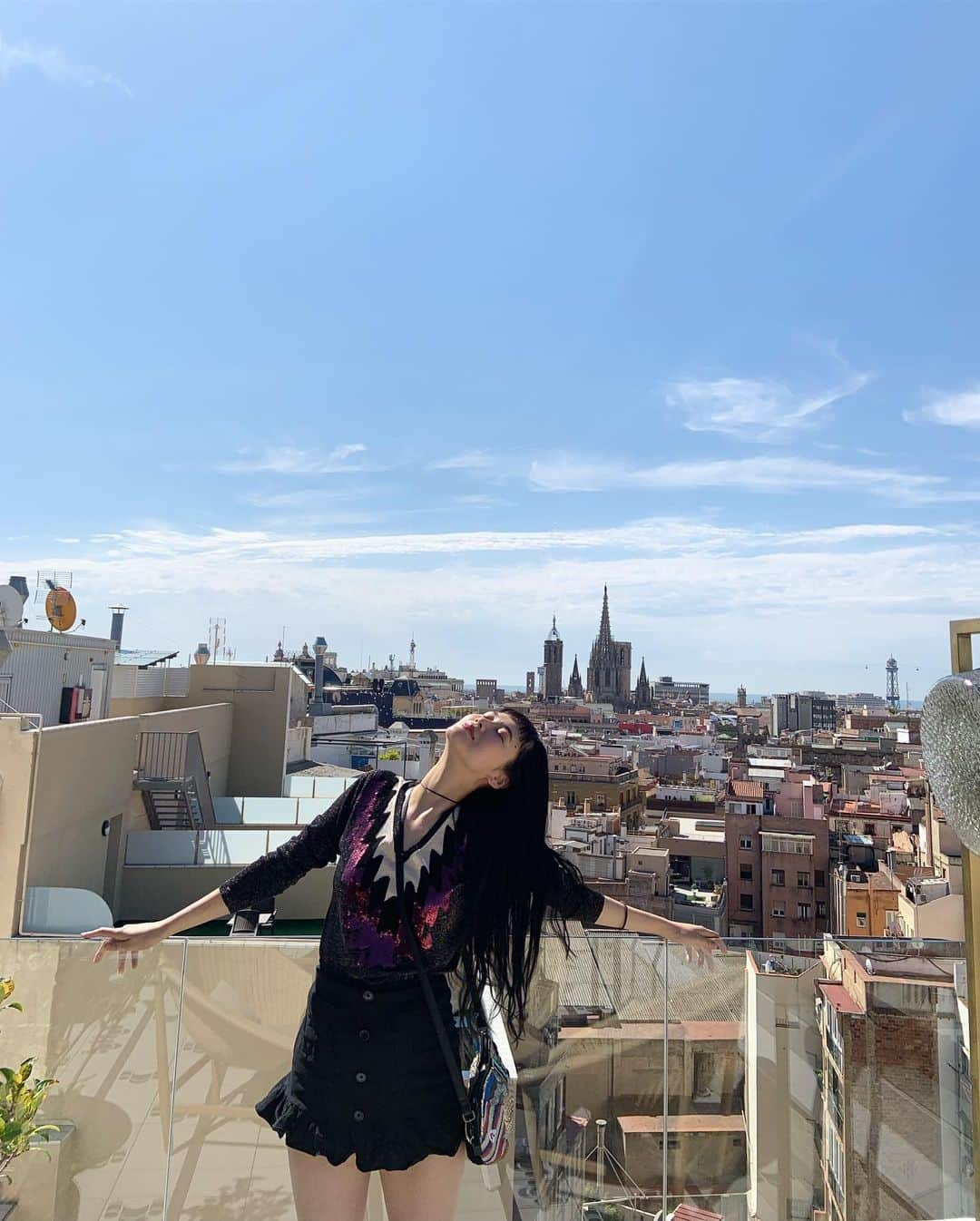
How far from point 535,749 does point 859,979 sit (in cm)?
107

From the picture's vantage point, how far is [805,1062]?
168 centimetres

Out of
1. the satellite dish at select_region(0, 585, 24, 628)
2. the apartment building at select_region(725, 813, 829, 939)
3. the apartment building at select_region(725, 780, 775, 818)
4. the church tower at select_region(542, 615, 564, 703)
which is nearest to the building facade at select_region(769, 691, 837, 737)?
the church tower at select_region(542, 615, 564, 703)

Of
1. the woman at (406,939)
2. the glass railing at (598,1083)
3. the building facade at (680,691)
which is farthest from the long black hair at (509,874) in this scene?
the building facade at (680,691)

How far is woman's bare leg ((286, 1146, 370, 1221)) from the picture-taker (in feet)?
3.55

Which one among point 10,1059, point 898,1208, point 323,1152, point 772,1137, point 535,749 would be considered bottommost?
point 898,1208

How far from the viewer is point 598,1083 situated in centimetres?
167

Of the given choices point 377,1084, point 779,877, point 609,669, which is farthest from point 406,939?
point 609,669

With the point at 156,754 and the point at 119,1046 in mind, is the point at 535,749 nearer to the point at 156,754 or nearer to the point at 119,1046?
the point at 119,1046

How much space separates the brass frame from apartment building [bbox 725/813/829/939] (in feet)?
72.5

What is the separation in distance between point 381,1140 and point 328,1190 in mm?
112

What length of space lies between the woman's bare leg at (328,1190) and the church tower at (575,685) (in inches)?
3540

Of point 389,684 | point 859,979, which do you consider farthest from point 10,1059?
point 389,684

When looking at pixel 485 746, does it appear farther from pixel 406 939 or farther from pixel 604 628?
pixel 604 628

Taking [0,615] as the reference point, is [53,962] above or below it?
below
